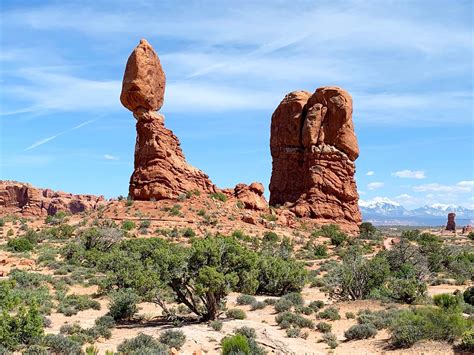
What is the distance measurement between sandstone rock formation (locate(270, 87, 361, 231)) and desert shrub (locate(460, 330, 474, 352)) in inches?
1558

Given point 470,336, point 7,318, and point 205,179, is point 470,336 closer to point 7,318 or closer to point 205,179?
point 7,318

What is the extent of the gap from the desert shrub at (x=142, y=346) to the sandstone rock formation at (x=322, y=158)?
40.6 m

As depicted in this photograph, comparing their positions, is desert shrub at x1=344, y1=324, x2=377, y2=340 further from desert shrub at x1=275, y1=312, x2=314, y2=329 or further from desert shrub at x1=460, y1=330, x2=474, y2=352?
desert shrub at x1=460, y1=330, x2=474, y2=352

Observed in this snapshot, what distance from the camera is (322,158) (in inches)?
2190

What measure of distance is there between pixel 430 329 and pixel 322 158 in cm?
4181

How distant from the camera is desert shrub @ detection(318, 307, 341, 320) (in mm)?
18516

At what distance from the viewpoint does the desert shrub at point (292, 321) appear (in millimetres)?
17359

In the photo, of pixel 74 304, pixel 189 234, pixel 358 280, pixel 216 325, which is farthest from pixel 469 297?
pixel 189 234

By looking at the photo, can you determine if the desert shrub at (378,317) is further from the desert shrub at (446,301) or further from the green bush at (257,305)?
the green bush at (257,305)

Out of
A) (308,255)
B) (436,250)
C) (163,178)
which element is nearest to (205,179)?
(163,178)

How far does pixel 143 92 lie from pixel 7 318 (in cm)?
3579

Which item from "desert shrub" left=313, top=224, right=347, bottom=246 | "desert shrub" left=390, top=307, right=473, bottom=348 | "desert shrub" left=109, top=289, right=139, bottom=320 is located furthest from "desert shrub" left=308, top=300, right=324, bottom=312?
"desert shrub" left=313, top=224, right=347, bottom=246

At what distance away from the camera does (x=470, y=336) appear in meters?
13.4

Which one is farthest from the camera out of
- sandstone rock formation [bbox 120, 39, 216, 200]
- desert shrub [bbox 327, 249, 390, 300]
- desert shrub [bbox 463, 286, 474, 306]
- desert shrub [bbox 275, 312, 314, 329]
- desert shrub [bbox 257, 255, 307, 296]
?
sandstone rock formation [bbox 120, 39, 216, 200]
